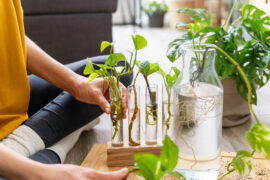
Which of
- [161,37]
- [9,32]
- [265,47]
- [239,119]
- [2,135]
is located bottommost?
[161,37]

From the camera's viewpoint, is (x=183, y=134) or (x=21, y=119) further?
(x=21, y=119)

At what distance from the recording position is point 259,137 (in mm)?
507

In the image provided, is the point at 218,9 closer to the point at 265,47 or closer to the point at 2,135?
the point at 265,47

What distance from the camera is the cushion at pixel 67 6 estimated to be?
2139 millimetres

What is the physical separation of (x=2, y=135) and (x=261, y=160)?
2.26 ft

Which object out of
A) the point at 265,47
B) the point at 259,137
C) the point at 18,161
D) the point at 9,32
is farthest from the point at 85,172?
the point at 265,47

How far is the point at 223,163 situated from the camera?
2.61 feet

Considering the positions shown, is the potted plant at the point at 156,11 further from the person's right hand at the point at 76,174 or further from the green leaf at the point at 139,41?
the person's right hand at the point at 76,174

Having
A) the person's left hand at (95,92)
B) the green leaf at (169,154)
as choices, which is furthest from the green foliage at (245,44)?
the green leaf at (169,154)

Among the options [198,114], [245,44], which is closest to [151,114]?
[198,114]

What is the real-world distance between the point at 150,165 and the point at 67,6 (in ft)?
6.33

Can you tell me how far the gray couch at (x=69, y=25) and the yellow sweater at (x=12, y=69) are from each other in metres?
1.15

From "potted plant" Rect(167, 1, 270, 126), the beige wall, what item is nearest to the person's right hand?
"potted plant" Rect(167, 1, 270, 126)

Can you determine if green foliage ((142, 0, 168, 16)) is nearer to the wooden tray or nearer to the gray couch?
the gray couch
